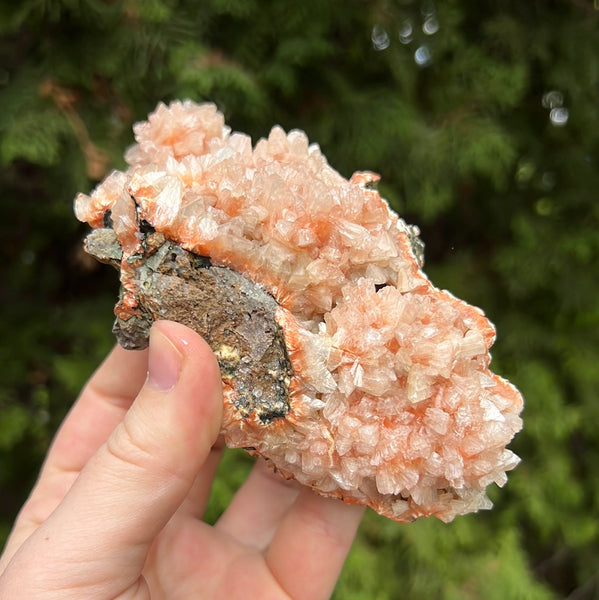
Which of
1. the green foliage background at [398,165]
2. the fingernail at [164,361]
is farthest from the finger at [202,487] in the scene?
the fingernail at [164,361]

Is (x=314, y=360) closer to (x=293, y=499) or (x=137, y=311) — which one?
(x=137, y=311)

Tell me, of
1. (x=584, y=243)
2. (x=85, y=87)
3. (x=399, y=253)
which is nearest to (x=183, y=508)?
(x=399, y=253)

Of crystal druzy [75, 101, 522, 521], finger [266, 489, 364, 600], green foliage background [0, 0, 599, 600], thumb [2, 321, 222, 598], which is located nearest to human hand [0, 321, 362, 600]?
thumb [2, 321, 222, 598]

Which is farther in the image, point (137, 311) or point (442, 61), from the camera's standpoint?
point (442, 61)

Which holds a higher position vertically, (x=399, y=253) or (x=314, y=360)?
(x=399, y=253)

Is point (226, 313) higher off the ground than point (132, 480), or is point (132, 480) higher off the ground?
point (226, 313)

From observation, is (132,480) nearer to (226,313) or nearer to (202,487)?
(226,313)

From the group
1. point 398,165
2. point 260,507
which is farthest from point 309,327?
point 398,165
